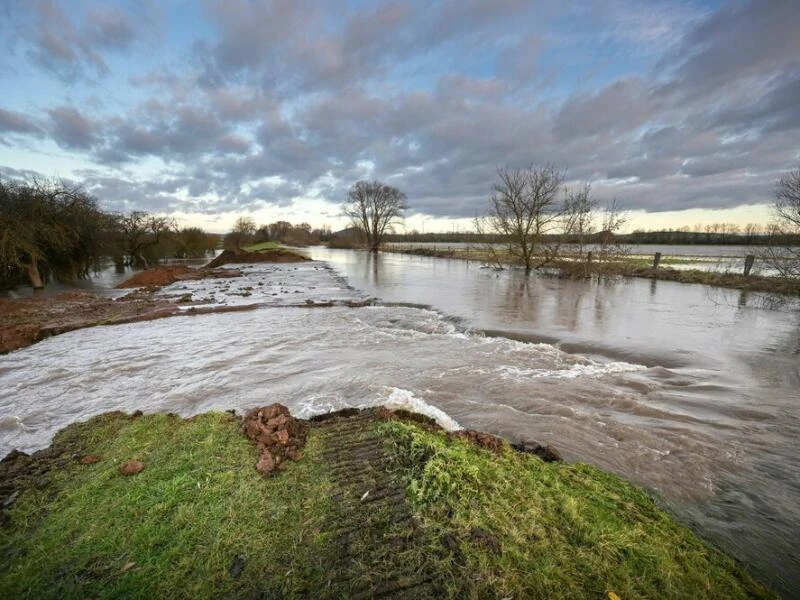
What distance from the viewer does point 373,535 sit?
2.29 metres

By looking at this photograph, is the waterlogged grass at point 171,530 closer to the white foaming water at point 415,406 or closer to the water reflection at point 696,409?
the white foaming water at point 415,406

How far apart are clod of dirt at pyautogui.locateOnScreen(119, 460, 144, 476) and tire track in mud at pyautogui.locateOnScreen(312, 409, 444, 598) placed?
157 cm

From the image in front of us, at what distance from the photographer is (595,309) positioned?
11.8 metres

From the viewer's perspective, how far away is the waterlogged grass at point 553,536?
196 cm

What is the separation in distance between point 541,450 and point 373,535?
2.04m

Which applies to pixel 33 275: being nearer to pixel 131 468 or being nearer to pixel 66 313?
pixel 66 313

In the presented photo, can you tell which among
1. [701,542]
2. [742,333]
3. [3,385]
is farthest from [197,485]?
[742,333]

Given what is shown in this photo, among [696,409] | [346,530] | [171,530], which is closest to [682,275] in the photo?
[696,409]

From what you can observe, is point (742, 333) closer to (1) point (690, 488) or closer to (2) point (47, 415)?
(1) point (690, 488)

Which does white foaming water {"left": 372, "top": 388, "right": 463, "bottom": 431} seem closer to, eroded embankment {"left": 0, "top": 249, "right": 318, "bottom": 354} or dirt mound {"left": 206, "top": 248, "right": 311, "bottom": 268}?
eroded embankment {"left": 0, "top": 249, "right": 318, "bottom": 354}

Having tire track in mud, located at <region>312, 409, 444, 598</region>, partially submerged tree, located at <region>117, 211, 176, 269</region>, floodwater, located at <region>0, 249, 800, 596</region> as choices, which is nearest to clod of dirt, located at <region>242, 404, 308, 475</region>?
tire track in mud, located at <region>312, 409, 444, 598</region>

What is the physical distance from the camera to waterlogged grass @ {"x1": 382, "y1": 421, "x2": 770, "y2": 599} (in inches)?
77.0

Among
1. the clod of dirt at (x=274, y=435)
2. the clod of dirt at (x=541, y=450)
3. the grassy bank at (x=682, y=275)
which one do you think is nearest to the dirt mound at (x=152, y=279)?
the clod of dirt at (x=274, y=435)

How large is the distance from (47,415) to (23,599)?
4094 millimetres
